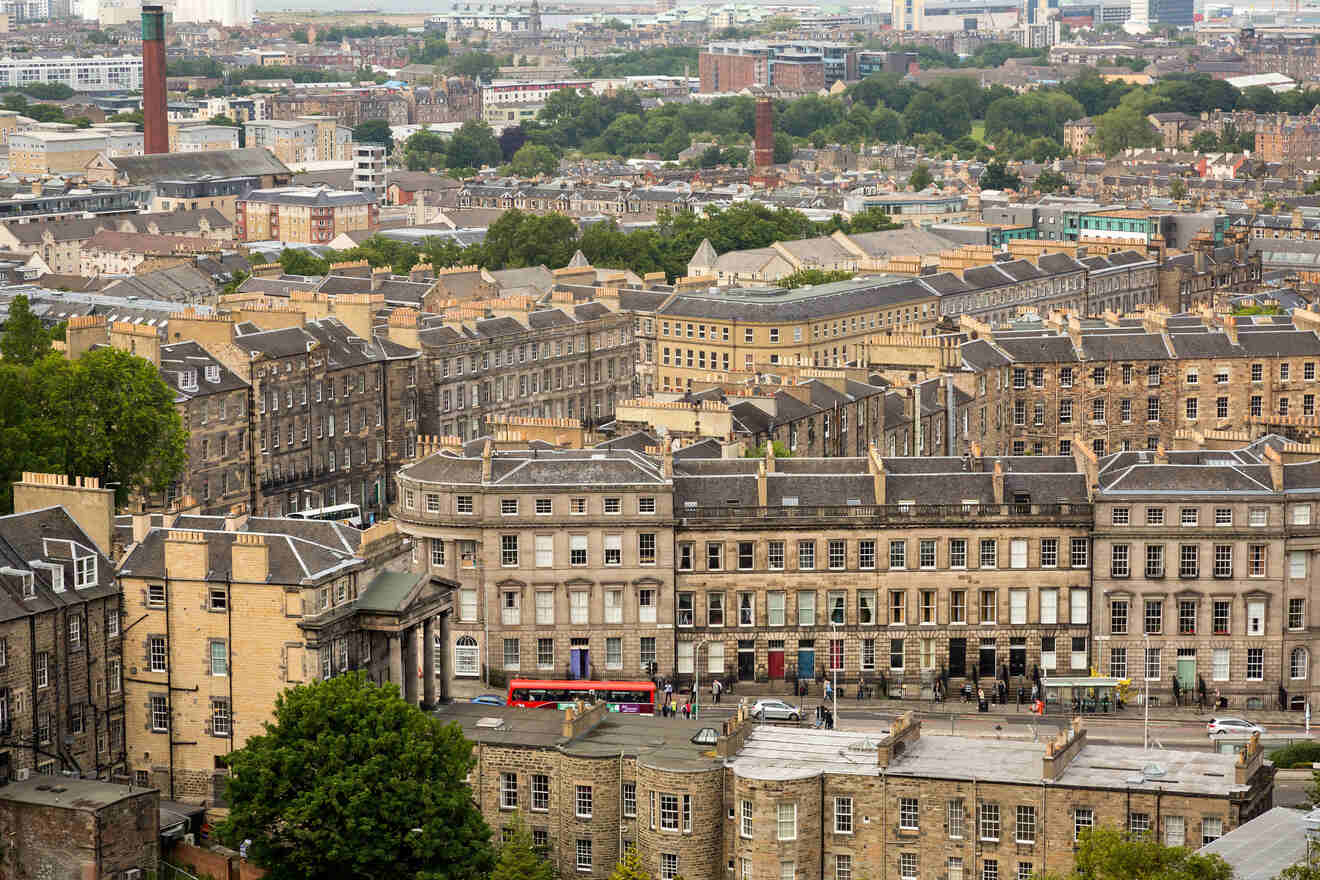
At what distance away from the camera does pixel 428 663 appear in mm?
92500

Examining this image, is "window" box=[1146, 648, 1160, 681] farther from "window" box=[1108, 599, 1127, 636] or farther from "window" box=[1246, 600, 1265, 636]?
"window" box=[1246, 600, 1265, 636]

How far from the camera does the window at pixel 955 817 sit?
81.1 metres

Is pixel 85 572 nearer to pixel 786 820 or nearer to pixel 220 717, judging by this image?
pixel 220 717

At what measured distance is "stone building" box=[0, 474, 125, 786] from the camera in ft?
283

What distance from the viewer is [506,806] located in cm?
8562

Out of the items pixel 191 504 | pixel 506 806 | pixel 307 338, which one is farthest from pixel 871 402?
pixel 506 806

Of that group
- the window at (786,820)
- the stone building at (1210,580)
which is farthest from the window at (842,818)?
the stone building at (1210,580)

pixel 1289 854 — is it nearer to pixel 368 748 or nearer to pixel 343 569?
pixel 368 748

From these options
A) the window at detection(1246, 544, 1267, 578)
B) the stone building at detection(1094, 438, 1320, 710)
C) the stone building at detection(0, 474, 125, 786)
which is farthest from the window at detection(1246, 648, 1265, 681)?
the stone building at detection(0, 474, 125, 786)

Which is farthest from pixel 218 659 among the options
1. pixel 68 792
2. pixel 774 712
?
pixel 774 712

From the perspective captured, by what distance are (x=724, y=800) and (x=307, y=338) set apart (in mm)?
67797

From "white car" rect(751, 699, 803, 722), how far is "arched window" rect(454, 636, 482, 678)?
516 inches

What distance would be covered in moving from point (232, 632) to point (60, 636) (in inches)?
229

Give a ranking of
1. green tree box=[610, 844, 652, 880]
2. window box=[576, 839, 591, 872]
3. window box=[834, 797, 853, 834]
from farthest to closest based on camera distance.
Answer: window box=[576, 839, 591, 872] → window box=[834, 797, 853, 834] → green tree box=[610, 844, 652, 880]
